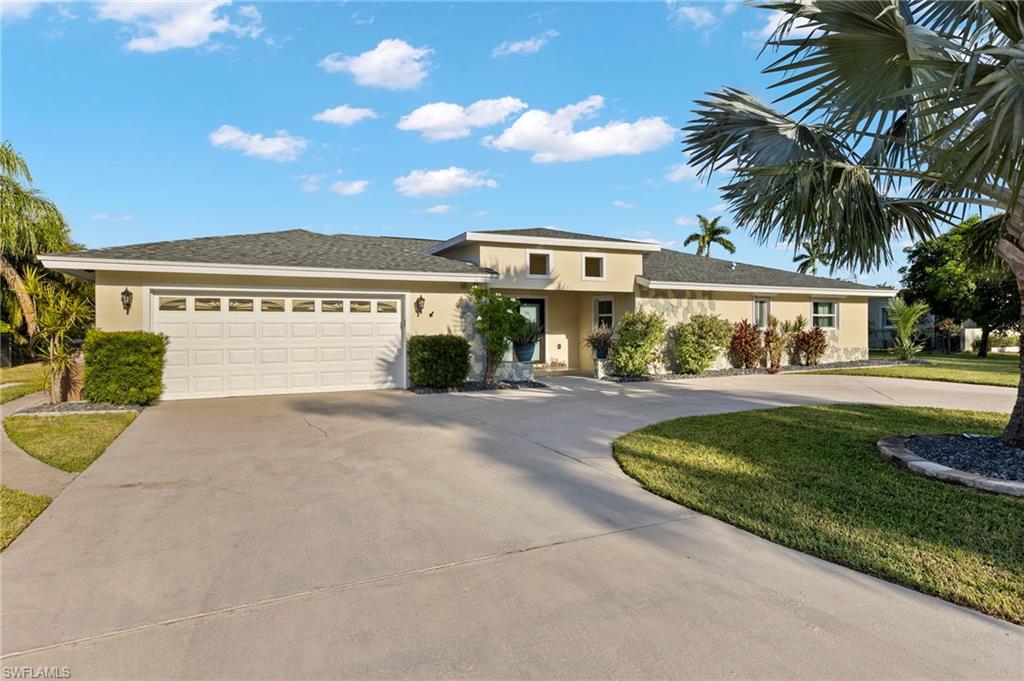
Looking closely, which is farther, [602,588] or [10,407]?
[10,407]

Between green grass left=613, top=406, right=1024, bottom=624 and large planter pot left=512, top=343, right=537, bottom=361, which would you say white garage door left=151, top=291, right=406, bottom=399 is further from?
green grass left=613, top=406, right=1024, bottom=624

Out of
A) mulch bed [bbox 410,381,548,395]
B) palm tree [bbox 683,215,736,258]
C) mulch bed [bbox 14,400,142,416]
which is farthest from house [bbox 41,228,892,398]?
palm tree [bbox 683,215,736,258]

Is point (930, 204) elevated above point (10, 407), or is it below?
above

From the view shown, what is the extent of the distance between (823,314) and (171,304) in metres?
19.7

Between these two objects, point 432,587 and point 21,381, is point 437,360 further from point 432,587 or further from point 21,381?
point 21,381

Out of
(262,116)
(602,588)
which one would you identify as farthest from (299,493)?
(262,116)

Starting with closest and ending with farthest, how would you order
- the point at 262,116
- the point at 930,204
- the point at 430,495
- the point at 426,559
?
the point at 426,559 < the point at 430,495 < the point at 930,204 < the point at 262,116

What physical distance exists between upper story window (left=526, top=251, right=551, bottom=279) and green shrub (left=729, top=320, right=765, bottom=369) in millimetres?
6396

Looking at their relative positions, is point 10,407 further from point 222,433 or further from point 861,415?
point 861,415

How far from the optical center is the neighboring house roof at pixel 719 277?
15.5m

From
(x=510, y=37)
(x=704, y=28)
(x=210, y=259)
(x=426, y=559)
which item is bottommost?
(x=426, y=559)

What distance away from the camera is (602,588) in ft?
10.3

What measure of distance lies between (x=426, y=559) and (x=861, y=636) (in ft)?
8.14

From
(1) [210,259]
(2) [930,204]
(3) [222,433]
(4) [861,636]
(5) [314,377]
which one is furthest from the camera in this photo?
(5) [314,377]
